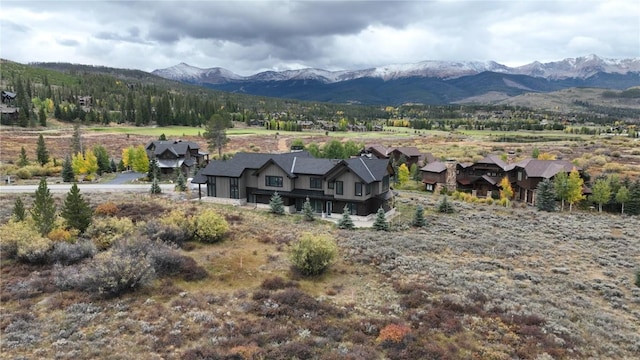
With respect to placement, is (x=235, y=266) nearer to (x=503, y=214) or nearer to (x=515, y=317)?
(x=515, y=317)

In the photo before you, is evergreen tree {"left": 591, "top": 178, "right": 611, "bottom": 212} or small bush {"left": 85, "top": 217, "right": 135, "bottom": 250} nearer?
small bush {"left": 85, "top": 217, "right": 135, "bottom": 250}

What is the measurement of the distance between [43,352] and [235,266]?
39.6 feet

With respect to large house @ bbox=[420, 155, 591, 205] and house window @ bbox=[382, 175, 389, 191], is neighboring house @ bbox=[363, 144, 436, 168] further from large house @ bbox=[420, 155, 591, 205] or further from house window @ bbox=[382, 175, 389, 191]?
house window @ bbox=[382, 175, 389, 191]

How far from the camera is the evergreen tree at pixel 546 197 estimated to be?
5119cm

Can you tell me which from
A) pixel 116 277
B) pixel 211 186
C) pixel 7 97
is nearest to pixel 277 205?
pixel 211 186

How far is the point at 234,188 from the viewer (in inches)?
1855

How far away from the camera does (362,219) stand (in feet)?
136

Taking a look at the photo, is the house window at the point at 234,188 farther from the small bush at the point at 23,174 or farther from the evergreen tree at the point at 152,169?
the small bush at the point at 23,174

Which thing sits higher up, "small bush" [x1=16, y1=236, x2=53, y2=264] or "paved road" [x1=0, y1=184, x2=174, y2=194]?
"paved road" [x1=0, y1=184, x2=174, y2=194]

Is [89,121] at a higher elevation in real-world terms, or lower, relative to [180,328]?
higher

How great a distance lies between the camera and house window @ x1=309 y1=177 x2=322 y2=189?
4394cm

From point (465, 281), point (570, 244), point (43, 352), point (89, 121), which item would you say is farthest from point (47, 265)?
point (89, 121)

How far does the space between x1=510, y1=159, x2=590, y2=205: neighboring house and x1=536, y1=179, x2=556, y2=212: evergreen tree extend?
9.78 ft

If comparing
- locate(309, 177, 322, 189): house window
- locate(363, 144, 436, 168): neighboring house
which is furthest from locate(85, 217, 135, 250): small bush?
locate(363, 144, 436, 168): neighboring house
